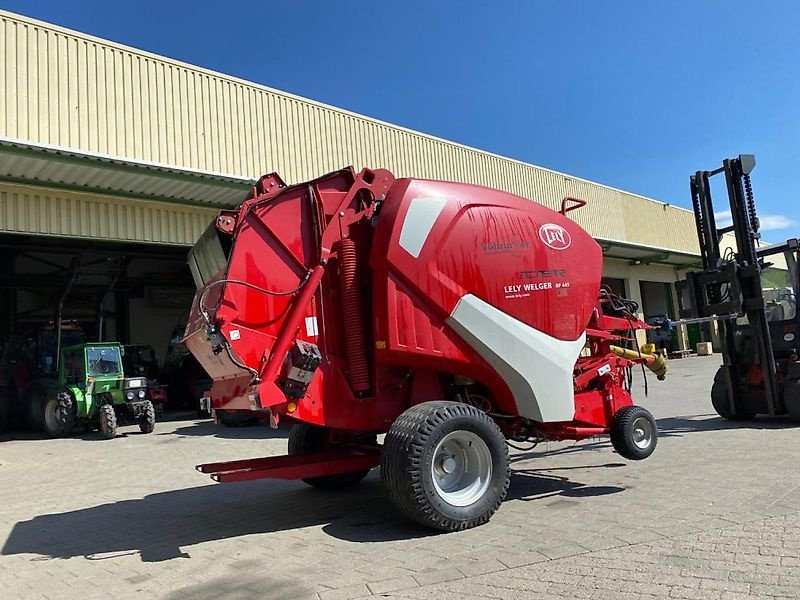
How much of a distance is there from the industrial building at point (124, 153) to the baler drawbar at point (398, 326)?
771cm

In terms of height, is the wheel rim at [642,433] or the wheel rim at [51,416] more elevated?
the wheel rim at [51,416]

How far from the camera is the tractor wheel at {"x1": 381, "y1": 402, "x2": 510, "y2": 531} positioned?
504cm

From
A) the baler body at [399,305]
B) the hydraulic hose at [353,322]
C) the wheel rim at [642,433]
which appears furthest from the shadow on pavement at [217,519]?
the hydraulic hose at [353,322]

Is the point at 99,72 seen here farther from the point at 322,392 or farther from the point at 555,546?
the point at 555,546

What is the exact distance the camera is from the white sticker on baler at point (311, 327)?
18.2 ft

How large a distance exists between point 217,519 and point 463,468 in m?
2.54

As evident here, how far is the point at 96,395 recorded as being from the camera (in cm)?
1545

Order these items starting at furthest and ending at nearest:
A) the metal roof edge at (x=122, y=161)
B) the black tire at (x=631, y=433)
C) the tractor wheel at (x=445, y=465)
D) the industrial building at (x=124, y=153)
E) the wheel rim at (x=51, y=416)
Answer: the wheel rim at (x=51, y=416)
the industrial building at (x=124, y=153)
the metal roof edge at (x=122, y=161)
the black tire at (x=631, y=433)
the tractor wheel at (x=445, y=465)

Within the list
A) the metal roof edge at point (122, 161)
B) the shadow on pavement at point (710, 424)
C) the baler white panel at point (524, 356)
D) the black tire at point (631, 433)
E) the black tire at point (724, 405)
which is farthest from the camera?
the metal roof edge at point (122, 161)

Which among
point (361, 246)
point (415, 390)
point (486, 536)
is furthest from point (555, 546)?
point (361, 246)

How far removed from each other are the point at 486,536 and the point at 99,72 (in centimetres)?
1232

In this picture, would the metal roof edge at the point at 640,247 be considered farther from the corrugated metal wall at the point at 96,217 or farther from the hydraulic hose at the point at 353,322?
the hydraulic hose at the point at 353,322

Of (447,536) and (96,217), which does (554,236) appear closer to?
(447,536)

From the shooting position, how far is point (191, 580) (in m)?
4.55
